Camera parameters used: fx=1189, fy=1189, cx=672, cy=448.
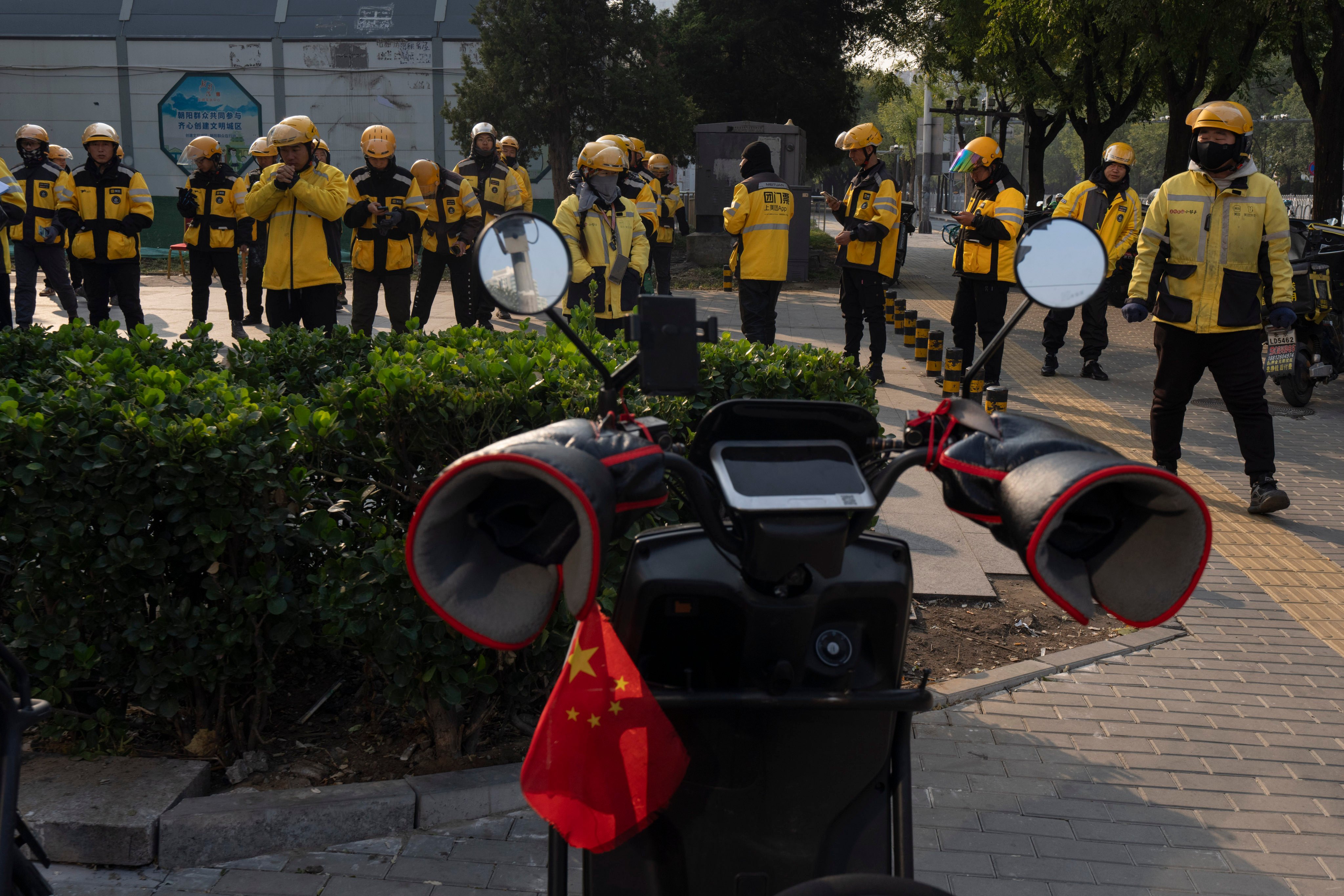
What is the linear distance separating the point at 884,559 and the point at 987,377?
8.41 metres

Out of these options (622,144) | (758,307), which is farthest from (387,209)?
(758,307)

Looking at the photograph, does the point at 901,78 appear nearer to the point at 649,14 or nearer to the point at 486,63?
the point at 649,14

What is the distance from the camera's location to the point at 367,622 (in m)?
3.55

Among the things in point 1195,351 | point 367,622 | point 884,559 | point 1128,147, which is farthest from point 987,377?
point 884,559

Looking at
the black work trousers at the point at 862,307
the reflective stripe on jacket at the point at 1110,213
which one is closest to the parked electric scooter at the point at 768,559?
the black work trousers at the point at 862,307

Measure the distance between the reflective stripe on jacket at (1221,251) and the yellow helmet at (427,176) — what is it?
25.5 ft

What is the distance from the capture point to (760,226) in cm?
1037

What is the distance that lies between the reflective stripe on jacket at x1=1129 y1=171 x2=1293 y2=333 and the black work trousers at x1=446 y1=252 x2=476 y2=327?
287 inches

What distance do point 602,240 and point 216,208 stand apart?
15.8 feet

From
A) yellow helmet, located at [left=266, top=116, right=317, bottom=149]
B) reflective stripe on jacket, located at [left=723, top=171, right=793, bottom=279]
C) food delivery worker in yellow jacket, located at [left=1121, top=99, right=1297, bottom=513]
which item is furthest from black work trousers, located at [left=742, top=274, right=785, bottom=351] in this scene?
food delivery worker in yellow jacket, located at [left=1121, top=99, right=1297, bottom=513]

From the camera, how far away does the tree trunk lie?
374 centimetres

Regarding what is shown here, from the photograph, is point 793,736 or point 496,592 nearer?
point 496,592

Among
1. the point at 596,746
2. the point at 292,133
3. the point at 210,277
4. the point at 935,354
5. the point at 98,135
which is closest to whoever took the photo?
the point at 596,746

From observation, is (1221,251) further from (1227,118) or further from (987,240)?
(987,240)
